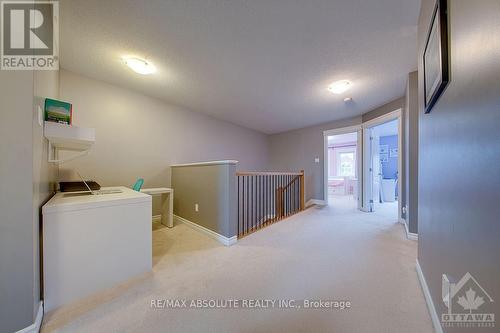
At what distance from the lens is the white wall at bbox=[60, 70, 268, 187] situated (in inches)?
109

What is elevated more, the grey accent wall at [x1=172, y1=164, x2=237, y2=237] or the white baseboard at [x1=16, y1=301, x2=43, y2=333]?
the grey accent wall at [x1=172, y1=164, x2=237, y2=237]

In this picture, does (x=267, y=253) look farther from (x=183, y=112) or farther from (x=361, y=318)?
(x=183, y=112)

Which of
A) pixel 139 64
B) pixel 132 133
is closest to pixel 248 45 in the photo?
pixel 139 64

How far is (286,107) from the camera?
3.73 meters

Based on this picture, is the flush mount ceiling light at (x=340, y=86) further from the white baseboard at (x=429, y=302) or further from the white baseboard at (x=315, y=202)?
the white baseboard at (x=315, y=202)

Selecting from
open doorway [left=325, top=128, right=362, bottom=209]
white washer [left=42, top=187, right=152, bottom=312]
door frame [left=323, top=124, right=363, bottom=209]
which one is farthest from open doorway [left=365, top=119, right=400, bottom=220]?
white washer [left=42, top=187, right=152, bottom=312]

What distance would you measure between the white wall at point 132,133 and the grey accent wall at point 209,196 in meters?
0.56

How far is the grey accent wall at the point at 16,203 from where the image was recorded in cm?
95

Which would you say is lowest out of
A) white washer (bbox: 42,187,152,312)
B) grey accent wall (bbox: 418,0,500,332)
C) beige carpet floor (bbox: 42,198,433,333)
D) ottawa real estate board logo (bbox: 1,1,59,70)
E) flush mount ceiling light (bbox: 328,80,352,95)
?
beige carpet floor (bbox: 42,198,433,333)

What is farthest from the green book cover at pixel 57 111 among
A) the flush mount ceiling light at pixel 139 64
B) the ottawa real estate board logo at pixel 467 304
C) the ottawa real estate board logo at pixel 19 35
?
the ottawa real estate board logo at pixel 467 304

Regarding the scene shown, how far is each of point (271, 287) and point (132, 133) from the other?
323 cm

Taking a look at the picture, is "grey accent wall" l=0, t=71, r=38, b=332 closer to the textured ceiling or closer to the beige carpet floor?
the beige carpet floor

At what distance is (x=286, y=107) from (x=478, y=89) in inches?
126

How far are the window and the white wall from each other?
20.7 ft
